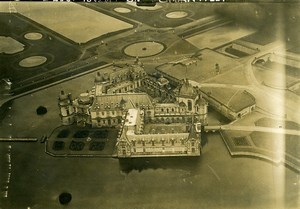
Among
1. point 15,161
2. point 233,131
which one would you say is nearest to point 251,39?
point 233,131

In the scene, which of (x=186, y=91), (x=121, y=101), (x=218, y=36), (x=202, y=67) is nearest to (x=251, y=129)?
(x=186, y=91)

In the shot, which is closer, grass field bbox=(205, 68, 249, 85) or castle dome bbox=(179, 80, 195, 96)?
castle dome bbox=(179, 80, 195, 96)

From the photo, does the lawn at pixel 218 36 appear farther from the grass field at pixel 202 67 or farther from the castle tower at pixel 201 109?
the castle tower at pixel 201 109

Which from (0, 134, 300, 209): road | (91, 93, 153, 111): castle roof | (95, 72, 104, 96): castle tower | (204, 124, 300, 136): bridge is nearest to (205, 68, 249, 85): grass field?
(204, 124, 300, 136): bridge

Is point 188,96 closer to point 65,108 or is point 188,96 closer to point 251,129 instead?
point 251,129

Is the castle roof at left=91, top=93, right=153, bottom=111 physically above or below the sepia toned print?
above

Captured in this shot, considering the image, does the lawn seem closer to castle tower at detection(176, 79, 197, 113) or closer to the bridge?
castle tower at detection(176, 79, 197, 113)

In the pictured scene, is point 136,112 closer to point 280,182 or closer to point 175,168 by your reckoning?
point 175,168
